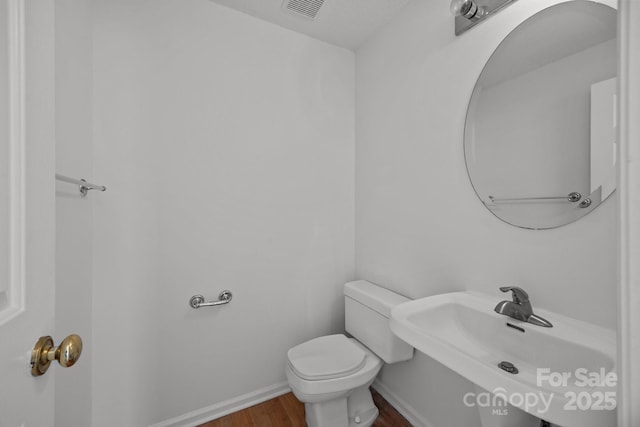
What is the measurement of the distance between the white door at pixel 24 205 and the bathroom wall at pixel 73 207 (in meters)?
0.53

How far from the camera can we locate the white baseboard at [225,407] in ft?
4.71

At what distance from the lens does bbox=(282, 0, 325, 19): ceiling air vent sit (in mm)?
1448

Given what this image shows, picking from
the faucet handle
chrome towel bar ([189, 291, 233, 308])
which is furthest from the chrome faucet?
chrome towel bar ([189, 291, 233, 308])

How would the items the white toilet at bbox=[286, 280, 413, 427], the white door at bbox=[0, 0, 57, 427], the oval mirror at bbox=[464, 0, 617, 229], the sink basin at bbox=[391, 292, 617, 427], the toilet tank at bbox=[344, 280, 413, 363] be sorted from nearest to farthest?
1. the white door at bbox=[0, 0, 57, 427]
2. the sink basin at bbox=[391, 292, 617, 427]
3. the oval mirror at bbox=[464, 0, 617, 229]
4. the white toilet at bbox=[286, 280, 413, 427]
5. the toilet tank at bbox=[344, 280, 413, 363]

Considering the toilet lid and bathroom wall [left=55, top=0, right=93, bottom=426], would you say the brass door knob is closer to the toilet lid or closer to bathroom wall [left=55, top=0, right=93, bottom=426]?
bathroom wall [left=55, top=0, right=93, bottom=426]

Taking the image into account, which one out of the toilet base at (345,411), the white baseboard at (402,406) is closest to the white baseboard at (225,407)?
the toilet base at (345,411)

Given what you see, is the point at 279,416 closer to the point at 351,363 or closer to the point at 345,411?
the point at 345,411

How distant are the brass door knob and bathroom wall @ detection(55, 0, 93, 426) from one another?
0.56m

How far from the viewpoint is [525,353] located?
87 centimetres

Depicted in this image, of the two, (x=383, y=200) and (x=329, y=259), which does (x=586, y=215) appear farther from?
(x=329, y=259)

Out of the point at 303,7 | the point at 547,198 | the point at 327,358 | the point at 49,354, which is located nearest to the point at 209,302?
the point at 327,358

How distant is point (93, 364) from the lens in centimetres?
125

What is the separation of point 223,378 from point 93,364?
627 millimetres

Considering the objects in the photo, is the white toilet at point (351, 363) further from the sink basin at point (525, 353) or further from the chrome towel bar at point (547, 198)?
the chrome towel bar at point (547, 198)
